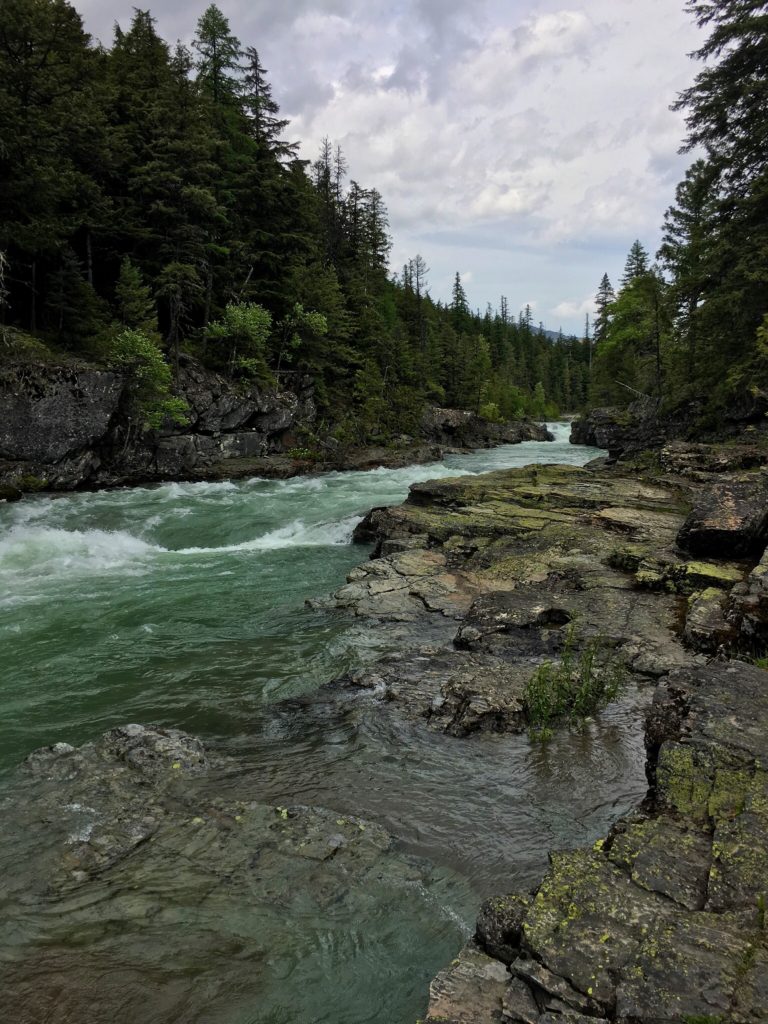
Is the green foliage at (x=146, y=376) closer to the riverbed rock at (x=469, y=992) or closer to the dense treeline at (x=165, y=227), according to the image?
the dense treeline at (x=165, y=227)

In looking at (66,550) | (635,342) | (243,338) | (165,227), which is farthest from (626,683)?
(635,342)

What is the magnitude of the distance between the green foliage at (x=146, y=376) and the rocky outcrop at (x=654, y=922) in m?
23.7

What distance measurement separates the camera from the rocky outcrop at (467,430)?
50.8 meters

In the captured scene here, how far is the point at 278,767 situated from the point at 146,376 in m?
21.5

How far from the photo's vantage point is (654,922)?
2854mm

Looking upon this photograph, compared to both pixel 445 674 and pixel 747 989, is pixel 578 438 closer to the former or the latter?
pixel 445 674

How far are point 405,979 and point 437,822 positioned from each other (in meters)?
1.43

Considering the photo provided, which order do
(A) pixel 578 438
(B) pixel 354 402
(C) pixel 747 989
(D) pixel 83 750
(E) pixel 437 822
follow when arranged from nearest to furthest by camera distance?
(C) pixel 747 989 → (E) pixel 437 822 → (D) pixel 83 750 → (B) pixel 354 402 → (A) pixel 578 438

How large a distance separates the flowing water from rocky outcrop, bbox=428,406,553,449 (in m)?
38.5

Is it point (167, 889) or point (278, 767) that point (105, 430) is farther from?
point (167, 889)

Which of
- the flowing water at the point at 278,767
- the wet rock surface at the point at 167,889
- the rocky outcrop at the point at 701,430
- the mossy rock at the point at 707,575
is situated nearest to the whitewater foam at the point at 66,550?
the flowing water at the point at 278,767

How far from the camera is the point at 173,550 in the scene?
51.3ft

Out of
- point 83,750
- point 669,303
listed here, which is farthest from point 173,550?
point 669,303

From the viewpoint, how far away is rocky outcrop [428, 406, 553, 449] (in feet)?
167
